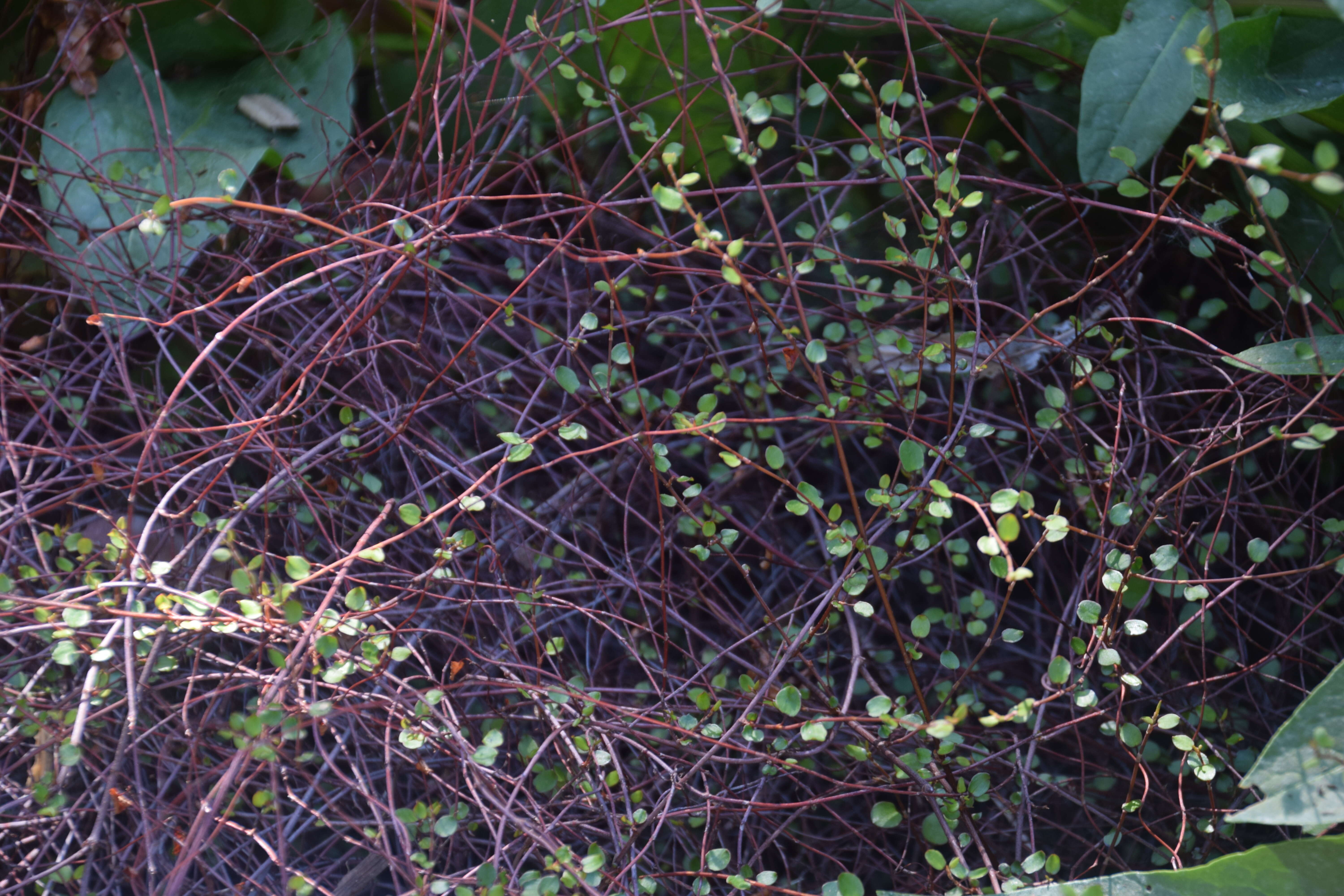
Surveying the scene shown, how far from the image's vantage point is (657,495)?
2.53 ft

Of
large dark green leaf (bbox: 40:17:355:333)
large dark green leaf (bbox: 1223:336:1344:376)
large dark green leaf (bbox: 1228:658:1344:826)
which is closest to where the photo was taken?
large dark green leaf (bbox: 1228:658:1344:826)

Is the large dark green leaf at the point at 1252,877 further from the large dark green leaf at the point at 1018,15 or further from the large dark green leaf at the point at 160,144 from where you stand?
the large dark green leaf at the point at 160,144

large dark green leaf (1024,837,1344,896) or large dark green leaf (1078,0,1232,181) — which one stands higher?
large dark green leaf (1078,0,1232,181)

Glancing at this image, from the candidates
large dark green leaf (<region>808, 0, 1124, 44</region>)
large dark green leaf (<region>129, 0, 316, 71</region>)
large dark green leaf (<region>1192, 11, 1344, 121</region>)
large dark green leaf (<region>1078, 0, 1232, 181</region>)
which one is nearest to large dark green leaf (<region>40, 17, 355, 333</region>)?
large dark green leaf (<region>129, 0, 316, 71</region>)

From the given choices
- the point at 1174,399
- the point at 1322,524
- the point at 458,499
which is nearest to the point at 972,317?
the point at 1174,399

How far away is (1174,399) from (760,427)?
0.46 m

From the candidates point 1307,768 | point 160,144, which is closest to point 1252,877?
point 1307,768

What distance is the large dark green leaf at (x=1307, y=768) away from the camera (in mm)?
569

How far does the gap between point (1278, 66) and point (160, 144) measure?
126 centimetres

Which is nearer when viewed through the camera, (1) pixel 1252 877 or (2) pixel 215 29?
(1) pixel 1252 877

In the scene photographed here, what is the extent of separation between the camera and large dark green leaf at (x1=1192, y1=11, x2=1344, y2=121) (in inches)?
32.0

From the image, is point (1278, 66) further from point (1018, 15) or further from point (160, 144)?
point (160, 144)

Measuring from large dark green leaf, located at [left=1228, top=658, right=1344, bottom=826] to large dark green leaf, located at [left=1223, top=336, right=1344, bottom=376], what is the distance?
262 millimetres

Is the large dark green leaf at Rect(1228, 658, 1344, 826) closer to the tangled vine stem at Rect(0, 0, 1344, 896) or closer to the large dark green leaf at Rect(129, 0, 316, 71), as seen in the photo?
the tangled vine stem at Rect(0, 0, 1344, 896)
